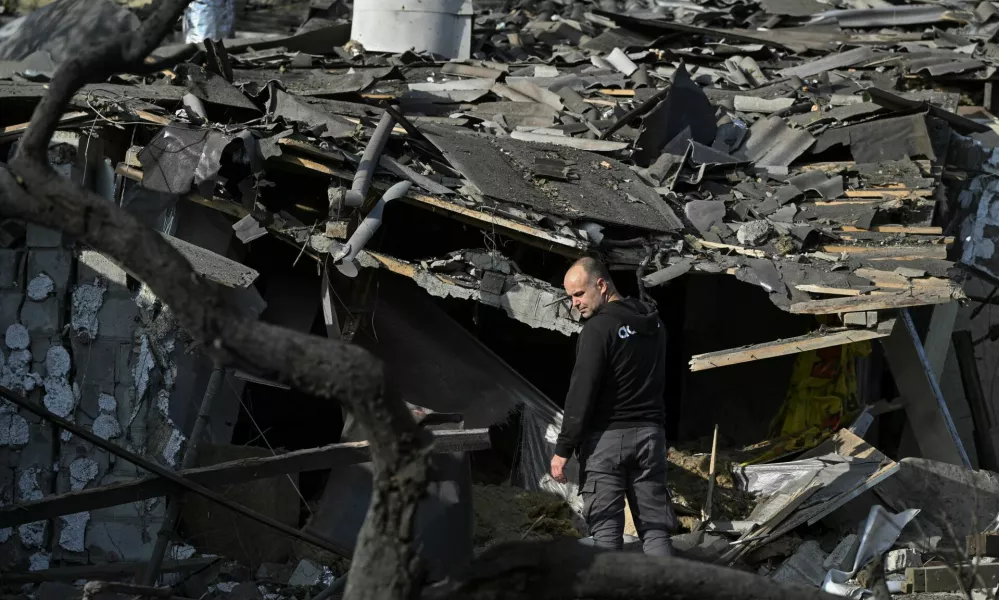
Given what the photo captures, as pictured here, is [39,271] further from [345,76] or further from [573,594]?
[573,594]

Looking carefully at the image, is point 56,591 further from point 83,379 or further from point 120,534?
point 83,379

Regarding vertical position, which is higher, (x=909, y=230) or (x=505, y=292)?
(x=909, y=230)

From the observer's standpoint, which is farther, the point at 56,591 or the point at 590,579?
the point at 56,591

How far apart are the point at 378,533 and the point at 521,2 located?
41.1 feet

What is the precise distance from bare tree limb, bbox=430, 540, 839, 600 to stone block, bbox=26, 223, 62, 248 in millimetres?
5200

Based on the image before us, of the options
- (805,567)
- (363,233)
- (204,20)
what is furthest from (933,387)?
(204,20)

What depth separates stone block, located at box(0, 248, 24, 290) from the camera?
749cm

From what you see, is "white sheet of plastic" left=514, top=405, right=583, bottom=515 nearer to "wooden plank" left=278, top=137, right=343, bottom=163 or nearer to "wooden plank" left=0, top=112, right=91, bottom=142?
"wooden plank" left=278, top=137, right=343, bottom=163

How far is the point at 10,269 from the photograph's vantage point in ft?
24.6

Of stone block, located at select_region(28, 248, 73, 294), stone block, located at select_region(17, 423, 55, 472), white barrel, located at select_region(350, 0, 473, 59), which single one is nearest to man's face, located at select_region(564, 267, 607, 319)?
stone block, located at select_region(28, 248, 73, 294)

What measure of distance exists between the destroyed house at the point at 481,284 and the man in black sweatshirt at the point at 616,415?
0.65 metres

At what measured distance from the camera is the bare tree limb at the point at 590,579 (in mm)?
3309

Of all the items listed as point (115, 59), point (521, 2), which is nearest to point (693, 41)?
point (521, 2)

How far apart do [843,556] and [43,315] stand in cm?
576
